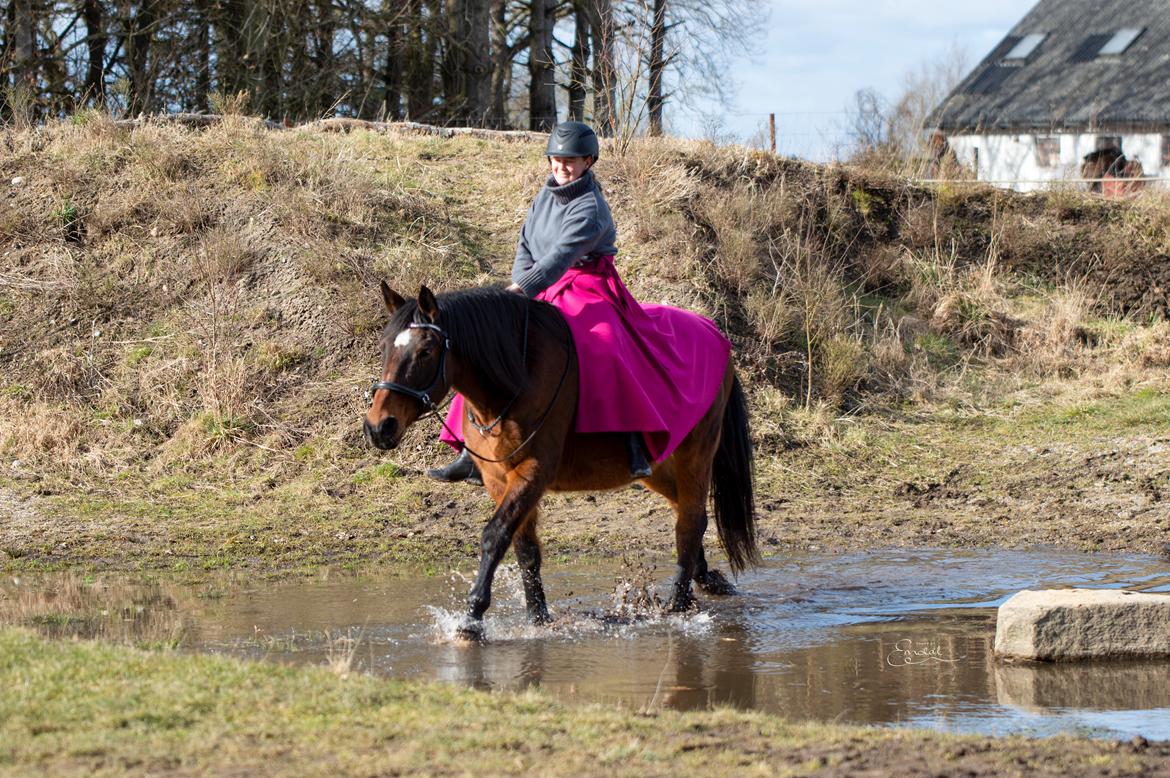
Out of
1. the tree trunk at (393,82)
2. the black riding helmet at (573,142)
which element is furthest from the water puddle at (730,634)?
the tree trunk at (393,82)

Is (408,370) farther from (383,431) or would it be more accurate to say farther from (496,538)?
(496,538)

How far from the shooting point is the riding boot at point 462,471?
745cm

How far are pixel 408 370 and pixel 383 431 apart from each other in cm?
34

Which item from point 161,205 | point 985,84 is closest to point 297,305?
point 161,205

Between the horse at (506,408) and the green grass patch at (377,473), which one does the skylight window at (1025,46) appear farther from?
the horse at (506,408)

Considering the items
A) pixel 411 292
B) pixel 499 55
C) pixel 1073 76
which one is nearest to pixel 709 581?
→ pixel 411 292

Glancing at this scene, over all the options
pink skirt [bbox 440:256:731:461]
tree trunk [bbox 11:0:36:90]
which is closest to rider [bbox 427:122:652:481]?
pink skirt [bbox 440:256:731:461]

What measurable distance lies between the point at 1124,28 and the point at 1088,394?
102ft

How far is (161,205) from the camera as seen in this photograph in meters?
14.9

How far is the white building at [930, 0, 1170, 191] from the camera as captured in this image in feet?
117

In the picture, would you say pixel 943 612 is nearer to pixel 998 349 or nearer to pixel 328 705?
pixel 328 705

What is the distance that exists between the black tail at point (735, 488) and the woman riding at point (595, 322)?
2.24 feet

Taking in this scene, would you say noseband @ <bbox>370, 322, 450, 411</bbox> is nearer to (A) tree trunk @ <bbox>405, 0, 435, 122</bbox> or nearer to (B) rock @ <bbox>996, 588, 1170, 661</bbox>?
(B) rock @ <bbox>996, 588, 1170, 661</bbox>

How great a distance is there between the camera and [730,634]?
721 centimetres
